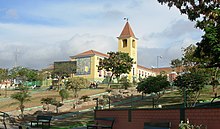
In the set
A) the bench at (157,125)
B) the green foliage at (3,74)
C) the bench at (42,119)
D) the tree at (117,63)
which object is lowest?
the bench at (42,119)

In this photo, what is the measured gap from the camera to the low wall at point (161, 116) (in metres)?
10.1

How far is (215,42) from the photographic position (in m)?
13.4

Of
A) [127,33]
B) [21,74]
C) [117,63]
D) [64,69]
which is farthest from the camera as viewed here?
[127,33]

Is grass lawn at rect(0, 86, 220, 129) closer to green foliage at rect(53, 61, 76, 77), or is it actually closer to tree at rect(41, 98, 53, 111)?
tree at rect(41, 98, 53, 111)

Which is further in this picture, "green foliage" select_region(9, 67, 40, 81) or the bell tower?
the bell tower

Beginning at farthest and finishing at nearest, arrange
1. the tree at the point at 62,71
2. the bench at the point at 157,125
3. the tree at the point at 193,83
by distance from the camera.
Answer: the tree at the point at 62,71 → the tree at the point at 193,83 → the bench at the point at 157,125

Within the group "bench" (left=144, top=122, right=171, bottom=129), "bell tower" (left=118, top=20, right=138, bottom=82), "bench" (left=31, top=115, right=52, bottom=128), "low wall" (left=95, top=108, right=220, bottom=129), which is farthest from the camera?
"bell tower" (left=118, top=20, right=138, bottom=82)

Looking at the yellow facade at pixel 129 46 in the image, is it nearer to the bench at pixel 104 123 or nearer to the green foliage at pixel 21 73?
the green foliage at pixel 21 73

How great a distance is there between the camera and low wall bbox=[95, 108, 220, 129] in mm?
10109

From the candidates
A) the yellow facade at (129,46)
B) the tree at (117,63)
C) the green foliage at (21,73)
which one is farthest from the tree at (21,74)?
the yellow facade at (129,46)

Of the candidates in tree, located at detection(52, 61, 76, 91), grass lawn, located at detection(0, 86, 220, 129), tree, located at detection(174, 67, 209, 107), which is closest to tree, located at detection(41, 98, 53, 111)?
grass lawn, located at detection(0, 86, 220, 129)

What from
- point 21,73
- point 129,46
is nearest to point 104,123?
point 21,73

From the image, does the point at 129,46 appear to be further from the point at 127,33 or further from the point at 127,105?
the point at 127,105

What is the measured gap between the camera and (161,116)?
12.1 m
